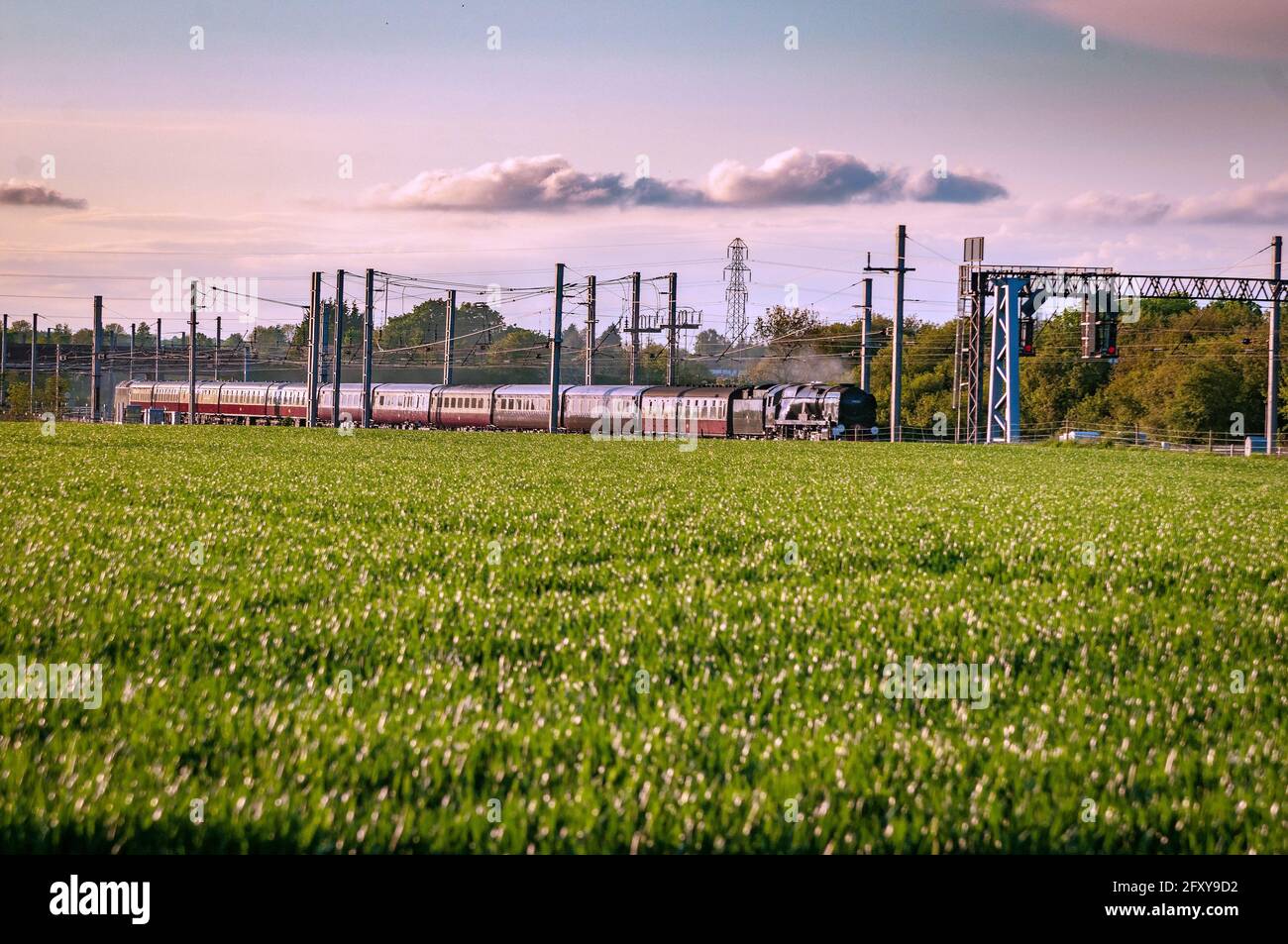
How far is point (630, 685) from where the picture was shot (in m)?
6.12

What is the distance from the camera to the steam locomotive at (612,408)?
227ft

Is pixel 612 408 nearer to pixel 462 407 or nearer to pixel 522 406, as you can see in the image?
pixel 522 406

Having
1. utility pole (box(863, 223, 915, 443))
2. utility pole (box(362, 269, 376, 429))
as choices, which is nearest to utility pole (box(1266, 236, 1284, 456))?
utility pole (box(863, 223, 915, 443))

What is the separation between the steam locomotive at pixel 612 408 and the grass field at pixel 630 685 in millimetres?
54660

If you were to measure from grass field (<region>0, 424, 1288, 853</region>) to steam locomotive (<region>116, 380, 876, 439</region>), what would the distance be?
54660mm

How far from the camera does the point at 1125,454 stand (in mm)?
47656

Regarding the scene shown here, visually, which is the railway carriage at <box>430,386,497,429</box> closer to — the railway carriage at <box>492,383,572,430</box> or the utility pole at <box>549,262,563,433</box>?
the railway carriage at <box>492,383,572,430</box>

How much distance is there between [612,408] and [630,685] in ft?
223

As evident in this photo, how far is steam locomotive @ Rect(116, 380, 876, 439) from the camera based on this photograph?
69.2 meters

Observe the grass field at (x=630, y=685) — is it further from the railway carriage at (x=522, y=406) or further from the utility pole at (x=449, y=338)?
the utility pole at (x=449, y=338)

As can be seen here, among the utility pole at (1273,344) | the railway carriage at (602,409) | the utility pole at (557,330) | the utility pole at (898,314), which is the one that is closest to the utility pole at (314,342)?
the utility pole at (557,330)

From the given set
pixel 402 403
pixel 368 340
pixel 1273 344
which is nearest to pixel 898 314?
pixel 1273 344
